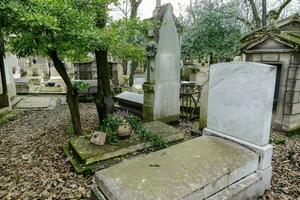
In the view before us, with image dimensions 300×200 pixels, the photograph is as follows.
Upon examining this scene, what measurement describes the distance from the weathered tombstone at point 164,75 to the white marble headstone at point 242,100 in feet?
9.05

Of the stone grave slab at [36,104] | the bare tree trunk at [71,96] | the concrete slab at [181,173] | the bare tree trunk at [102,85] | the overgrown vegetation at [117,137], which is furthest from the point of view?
the stone grave slab at [36,104]

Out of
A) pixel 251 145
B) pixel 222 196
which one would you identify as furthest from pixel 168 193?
pixel 251 145

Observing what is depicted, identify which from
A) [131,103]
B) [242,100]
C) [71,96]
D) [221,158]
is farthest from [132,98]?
[221,158]

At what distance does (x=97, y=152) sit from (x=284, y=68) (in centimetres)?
480

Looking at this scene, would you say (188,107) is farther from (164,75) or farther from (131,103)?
(131,103)

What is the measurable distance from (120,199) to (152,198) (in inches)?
11.9

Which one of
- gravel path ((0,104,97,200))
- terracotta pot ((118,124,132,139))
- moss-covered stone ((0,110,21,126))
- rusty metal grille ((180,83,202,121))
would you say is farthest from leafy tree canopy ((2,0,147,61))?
moss-covered stone ((0,110,21,126))

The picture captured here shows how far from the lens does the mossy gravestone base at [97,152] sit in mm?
3611

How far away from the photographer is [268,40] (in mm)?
5613

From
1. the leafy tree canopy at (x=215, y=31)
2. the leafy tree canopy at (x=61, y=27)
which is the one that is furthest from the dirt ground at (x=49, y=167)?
the leafy tree canopy at (x=215, y=31)

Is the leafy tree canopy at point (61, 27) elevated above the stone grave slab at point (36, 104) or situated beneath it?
elevated above

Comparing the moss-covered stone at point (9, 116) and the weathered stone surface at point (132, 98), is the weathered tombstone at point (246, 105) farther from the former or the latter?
the moss-covered stone at point (9, 116)

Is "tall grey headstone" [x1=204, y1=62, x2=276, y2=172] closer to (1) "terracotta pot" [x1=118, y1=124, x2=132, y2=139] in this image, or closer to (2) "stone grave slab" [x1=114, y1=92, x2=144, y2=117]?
(1) "terracotta pot" [x1=118, y1=124, x2=132, y2=139]

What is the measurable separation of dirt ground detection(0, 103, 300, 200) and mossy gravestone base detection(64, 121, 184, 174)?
0.16 meters
